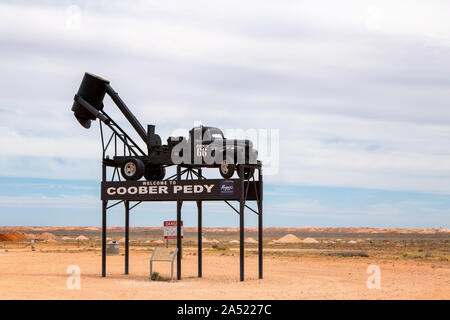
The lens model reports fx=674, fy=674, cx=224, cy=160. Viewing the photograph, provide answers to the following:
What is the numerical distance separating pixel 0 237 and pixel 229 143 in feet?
204

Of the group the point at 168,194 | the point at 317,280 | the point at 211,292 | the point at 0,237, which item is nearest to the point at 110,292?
the point at 211,292

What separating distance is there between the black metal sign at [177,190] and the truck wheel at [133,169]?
0.25m

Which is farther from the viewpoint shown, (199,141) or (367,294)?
(199,141)

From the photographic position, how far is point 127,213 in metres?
29.7

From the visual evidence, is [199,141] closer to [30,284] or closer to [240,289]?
[240,289]

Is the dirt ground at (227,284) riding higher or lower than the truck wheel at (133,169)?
lower

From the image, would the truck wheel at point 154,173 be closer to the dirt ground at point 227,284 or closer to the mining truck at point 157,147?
the mining truck at point 157,147

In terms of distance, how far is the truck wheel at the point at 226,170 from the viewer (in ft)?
85.8

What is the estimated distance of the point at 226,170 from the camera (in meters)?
26.2

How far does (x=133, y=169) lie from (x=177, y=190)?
7.67ft

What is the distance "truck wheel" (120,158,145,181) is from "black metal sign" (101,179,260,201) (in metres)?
0.25
